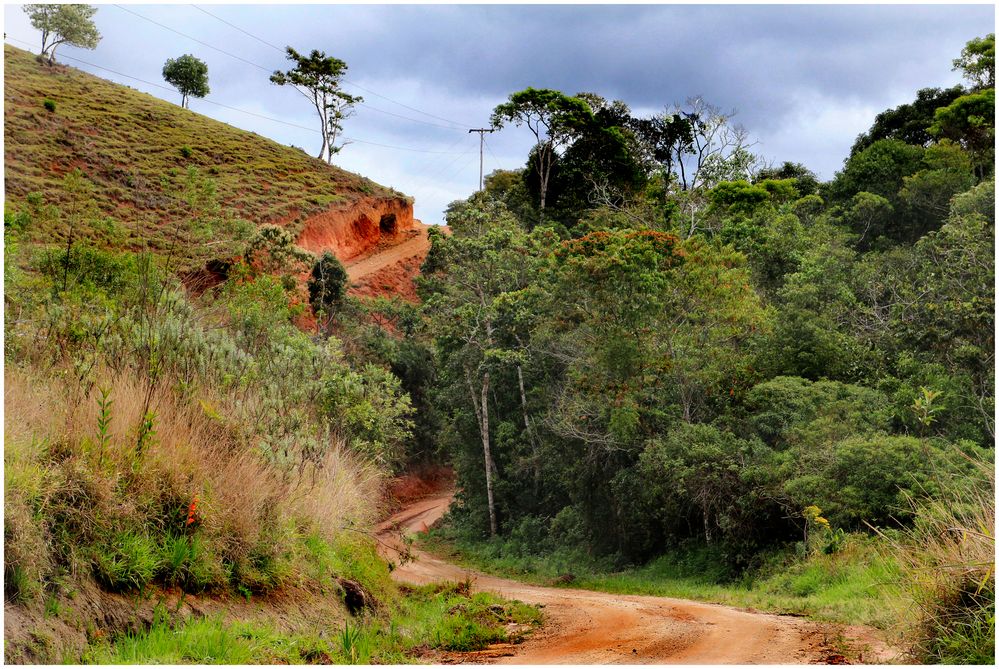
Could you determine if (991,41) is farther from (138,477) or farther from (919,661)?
(138,477)

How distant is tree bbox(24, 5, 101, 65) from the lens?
55.0 m

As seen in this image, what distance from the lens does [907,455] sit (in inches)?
548

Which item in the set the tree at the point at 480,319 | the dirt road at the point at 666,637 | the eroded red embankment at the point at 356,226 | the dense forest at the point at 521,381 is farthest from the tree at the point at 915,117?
the dirt road at the point at 666,637

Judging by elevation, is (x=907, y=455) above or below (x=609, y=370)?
below

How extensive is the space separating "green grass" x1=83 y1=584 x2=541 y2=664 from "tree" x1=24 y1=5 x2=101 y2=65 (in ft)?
196

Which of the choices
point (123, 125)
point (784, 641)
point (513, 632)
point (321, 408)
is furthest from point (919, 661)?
point (123, 125)

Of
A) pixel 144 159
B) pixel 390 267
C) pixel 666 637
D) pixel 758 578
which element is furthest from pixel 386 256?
pixel 666 637

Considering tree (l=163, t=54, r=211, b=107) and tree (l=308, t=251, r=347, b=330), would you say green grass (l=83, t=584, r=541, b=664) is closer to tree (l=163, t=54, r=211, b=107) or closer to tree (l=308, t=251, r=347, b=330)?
tree (l=308, t=251, r=347, b=330)

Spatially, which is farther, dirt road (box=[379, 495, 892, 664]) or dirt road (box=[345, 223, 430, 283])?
dirt road (box=[345, 223, 430, 283])

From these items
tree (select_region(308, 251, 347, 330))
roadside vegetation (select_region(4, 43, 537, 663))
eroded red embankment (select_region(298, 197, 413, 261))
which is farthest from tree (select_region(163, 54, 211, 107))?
roadside vegetation (select_region(4, 43, 537, 663))

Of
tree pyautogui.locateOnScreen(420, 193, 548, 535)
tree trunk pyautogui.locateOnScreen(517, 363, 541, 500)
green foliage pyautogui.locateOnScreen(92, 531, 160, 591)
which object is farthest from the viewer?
tree pyautogui.locateOnScreen(420, 193, 548, 535)

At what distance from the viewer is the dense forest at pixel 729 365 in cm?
1611

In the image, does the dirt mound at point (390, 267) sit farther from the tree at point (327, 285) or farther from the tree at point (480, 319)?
the tree at point (480, 319)

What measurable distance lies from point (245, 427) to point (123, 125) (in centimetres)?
5085
